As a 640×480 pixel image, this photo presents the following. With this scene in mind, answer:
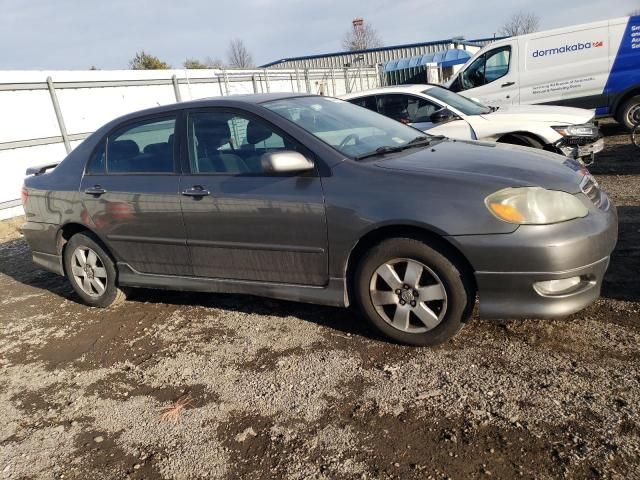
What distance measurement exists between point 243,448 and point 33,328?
2953 millimetres

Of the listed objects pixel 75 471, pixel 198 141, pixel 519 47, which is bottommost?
pixel 75 471

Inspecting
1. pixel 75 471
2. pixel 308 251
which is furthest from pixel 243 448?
pixel 308 251

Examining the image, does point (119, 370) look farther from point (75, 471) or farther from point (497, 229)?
point (497, 229)

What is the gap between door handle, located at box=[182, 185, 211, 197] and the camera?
12.5 ft

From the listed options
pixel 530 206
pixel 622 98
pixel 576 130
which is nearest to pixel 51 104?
pixel 576 130

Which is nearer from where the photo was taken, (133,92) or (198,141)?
(198,141)

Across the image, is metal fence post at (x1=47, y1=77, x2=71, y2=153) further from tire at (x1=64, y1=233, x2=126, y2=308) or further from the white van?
the white van

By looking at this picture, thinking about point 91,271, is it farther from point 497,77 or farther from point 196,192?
point 497,77

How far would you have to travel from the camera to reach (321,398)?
297cm

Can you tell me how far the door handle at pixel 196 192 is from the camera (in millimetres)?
3795

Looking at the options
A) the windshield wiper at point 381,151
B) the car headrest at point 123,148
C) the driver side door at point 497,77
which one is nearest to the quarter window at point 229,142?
the windshield wiper at point 381,151

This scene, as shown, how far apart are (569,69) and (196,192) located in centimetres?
933

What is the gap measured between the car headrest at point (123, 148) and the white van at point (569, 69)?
779 cm

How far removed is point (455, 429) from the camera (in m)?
2.55
